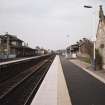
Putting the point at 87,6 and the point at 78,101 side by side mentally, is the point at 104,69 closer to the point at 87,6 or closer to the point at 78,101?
the point at 87,6

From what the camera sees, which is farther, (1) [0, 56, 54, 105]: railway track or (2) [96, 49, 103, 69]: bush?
(2) [96, 49, 103, 69]: bush

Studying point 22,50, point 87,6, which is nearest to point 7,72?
point 87,6

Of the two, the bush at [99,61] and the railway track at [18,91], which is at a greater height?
the bush at [99,61]

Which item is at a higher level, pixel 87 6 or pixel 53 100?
pixel 87 6

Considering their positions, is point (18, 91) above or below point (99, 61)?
below

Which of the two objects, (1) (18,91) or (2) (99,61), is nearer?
(1) (18,91)

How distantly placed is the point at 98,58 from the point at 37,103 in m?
25.1

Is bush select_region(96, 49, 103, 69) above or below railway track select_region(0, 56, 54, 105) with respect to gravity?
above

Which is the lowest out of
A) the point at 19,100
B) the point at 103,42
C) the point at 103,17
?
the point at 19,100

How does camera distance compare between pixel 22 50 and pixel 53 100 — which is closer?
pixel 53 100

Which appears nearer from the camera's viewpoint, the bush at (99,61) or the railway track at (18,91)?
the railway track at (18,91)

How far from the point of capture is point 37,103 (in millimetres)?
12766

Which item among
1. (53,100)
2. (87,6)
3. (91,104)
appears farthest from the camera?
Answer: (87,6)

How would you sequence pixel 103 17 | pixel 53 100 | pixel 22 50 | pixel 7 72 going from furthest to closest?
1. pixel 22 50
2. pixel 103 17
3. pixel 7 72
4. pixel 53 100
